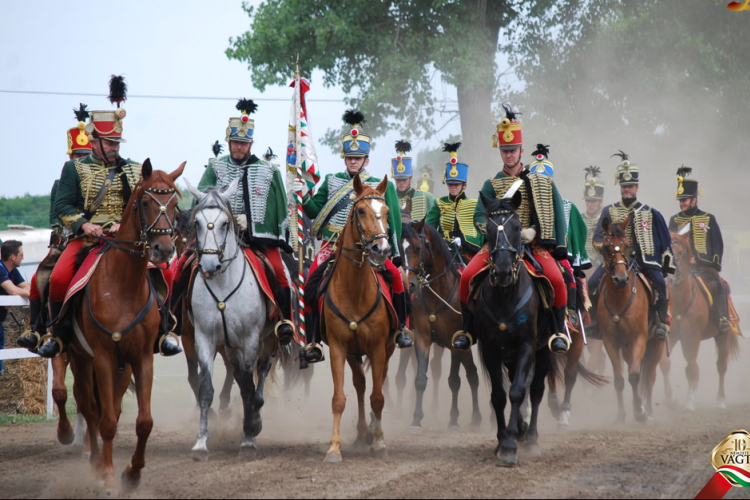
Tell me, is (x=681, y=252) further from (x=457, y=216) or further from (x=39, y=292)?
(x=39, y=292)

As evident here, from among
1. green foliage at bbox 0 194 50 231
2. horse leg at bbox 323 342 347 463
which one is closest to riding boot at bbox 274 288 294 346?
horse leg at bbox 323 342 347 463

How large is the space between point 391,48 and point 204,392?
19229 millimetres

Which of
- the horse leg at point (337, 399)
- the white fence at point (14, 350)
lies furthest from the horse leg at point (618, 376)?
the white fence at point (14, 350)

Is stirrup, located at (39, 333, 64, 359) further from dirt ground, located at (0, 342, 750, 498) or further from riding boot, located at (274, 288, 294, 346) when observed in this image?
riding boot, located at (274, 288, 294, 346)

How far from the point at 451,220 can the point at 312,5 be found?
15312 millimetres

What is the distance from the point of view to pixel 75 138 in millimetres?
11953

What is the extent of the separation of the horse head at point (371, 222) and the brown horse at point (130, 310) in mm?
1805

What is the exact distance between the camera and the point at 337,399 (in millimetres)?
8789

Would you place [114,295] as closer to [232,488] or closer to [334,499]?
[232,488]

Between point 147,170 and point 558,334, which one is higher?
point 147,170

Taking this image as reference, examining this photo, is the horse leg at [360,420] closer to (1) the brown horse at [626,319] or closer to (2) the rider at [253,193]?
(2) the rider at [253,193]

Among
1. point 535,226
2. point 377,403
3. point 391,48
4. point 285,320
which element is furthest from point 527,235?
point 391,48

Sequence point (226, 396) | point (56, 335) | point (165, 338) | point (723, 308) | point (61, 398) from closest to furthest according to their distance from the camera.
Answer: point (56, 335), point (165, 338), point (61, 398), point (226, 396), point (723, 308)

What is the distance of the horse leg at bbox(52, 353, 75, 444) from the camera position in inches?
369
